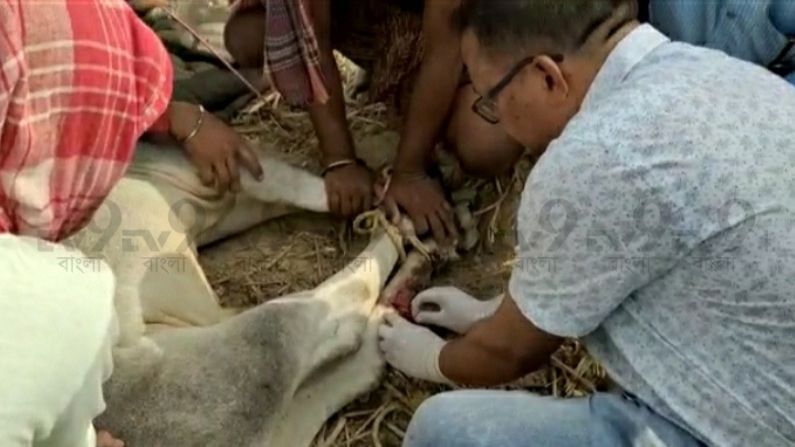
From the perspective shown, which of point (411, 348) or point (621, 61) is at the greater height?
point (621, 61)

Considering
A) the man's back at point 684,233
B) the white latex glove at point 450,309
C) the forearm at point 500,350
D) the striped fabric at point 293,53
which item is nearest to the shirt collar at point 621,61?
the man's back at point 684,233

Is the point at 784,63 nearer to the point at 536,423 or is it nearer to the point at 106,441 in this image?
the point at 536,423

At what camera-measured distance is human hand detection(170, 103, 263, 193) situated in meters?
2.09

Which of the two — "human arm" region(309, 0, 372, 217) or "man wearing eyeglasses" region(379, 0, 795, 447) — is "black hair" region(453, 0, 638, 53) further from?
"human arm" region(309, 0, 372, 217)

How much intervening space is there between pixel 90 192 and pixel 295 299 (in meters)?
0.33

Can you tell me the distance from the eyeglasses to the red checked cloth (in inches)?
20.1

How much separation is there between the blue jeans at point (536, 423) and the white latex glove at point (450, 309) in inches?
14.1

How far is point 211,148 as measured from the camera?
2.10 metres

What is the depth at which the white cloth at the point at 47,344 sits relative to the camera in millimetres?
1209

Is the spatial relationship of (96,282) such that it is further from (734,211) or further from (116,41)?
(734,211)

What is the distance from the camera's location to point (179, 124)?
2.10m

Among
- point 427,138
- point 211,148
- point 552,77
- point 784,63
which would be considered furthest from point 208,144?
point 784,63

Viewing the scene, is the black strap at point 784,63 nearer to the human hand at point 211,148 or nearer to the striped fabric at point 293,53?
the striped fabric at point 293,53

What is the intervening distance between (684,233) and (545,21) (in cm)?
28
